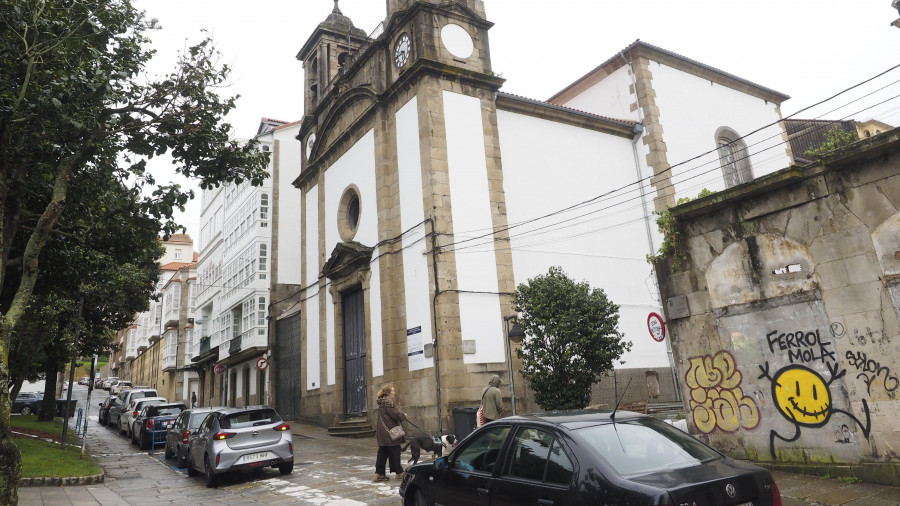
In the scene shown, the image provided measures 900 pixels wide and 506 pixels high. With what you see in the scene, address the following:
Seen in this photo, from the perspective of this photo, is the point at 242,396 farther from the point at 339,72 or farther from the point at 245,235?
the point at 339,72

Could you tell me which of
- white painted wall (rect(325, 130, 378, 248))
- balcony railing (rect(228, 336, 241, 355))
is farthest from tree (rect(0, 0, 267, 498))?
balcony railing (rect(228, 336, 241, 355))

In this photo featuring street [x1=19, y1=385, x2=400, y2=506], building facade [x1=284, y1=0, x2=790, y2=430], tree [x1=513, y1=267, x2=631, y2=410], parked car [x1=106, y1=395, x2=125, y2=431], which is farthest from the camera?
parked car [x1=106, y1=395, x2=125, y2=431]

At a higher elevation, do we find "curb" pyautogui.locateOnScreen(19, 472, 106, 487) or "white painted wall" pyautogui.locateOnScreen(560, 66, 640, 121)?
"white painted wall" pyautogui.locateOnScreen(560, 66, 640, 121)

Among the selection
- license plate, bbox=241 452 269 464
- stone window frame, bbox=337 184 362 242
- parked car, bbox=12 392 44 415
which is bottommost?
license plate, bbox=241 452 269 464

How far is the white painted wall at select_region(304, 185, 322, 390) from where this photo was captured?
2234 centimetres

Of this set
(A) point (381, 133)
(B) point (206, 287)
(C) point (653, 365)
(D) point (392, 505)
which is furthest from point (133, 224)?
(B) point (206, 287)

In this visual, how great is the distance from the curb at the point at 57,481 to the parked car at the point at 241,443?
76.0 inches

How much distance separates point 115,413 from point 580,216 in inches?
894

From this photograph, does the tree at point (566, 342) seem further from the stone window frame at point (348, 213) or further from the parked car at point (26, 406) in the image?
the parked car at point (26, 406)

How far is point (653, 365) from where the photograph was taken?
19000 mm

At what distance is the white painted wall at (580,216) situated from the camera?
18.0 m

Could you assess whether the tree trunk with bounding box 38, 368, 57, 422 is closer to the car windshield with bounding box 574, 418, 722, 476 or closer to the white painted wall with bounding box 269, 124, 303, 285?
the white painted wall with bounding box 269, 124, 303, 285

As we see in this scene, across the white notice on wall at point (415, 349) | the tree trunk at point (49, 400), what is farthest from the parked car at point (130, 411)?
the white notice on wall at point (415, 349)

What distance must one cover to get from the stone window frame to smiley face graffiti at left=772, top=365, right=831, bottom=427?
1475 centimetres
